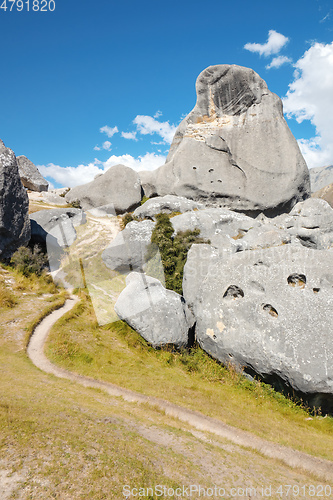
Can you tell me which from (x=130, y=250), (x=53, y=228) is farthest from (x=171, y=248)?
(x=53, y=228)

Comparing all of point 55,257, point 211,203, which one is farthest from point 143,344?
point 211,203

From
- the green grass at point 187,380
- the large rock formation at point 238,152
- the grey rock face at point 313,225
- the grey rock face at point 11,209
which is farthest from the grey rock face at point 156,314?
the large rock formation at point 238,152

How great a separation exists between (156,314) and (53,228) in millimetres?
17365

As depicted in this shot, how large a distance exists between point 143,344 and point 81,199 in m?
28.6

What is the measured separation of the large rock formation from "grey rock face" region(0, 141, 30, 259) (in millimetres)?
16626

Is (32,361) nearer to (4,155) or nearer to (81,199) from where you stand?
(4,155)

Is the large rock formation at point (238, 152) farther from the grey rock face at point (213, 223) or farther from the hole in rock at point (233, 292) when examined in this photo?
the hole in rock at point (233, 292)

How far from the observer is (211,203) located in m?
30.0

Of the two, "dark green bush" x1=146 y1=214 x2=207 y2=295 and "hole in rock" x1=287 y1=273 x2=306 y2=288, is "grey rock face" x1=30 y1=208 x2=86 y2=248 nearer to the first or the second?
"dark green bush" x1=146 y1=214 x2=207 y2=295

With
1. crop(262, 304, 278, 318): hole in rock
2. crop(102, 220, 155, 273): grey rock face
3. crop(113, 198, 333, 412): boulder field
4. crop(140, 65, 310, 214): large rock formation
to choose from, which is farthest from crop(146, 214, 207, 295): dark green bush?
crop(140, 65, 310, 214): large rock formation

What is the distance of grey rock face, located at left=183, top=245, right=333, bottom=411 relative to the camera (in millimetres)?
8898

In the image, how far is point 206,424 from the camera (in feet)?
25.1

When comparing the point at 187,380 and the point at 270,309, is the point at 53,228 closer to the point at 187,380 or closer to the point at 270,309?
the point at 187,380

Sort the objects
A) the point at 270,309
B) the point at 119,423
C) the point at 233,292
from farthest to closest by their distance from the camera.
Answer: the point at 233,292
the point at 270,309
the point at 119,423
